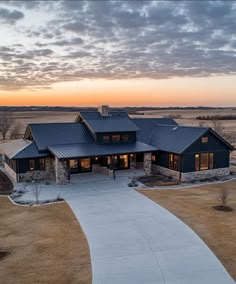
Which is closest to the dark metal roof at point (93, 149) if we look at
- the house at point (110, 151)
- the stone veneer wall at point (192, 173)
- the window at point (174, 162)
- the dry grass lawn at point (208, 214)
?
the house at point (110, 151)

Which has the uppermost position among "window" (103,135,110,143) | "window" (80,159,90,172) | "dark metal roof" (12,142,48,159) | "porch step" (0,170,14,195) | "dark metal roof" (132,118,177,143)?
"dark metal roof" (132,118,177,143)

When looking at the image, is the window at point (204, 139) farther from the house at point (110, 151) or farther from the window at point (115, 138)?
the window at point (115, 138)

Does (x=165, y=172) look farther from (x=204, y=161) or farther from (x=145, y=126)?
(x=145, y=126)

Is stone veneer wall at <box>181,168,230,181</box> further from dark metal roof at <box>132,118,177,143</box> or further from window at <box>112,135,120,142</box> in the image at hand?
window at <box>112,135,120,142</box>

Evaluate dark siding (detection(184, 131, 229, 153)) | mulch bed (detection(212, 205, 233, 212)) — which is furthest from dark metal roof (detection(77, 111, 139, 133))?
mulch bed (detection(212, 205, 233, 212))

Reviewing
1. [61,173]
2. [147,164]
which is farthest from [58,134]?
[147,164]

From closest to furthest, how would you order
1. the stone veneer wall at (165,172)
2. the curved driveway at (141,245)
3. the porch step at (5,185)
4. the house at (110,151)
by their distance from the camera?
the curved driveway at (141,245)
the porch step at (5,185)
the house at (110,151)
the stone veneer wall at (165,172)
